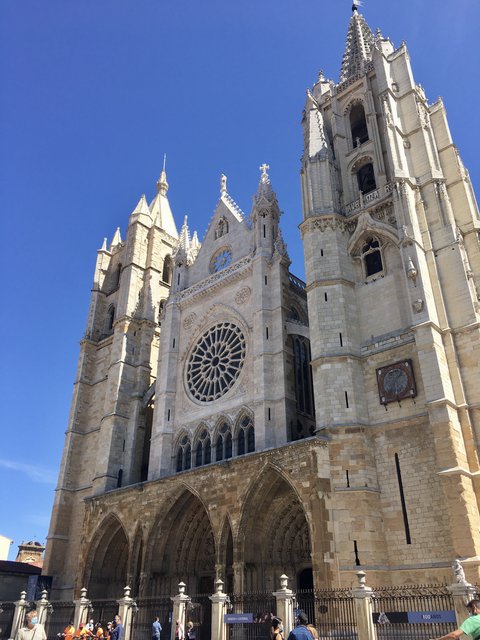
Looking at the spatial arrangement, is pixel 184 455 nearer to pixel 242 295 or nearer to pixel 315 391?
pixel 242 295

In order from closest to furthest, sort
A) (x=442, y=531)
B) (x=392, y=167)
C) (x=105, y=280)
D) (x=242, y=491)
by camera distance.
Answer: (x=442, y=531), (x=242, y=491), (x=392, y=167), (x=105, y=280)

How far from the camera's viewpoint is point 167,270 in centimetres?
3478

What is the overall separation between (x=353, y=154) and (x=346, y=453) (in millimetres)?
13338

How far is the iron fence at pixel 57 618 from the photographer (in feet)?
61.7

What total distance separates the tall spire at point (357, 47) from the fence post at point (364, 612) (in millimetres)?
22443

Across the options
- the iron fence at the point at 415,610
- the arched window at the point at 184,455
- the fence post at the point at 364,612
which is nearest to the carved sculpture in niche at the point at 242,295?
the arched window at the point at 184,455

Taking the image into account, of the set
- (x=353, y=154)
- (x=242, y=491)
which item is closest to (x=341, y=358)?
(x=242, y=491)

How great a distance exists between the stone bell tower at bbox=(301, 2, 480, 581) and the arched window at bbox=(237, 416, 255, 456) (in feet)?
13.3

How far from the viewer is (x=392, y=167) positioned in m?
20.6

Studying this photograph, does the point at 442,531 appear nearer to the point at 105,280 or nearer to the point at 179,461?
the point at 179,461

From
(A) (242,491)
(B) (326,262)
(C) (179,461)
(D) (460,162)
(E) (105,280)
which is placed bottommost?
(A) (242,491)

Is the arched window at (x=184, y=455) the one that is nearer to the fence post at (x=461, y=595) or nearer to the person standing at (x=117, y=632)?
the person standing at (x=117, y=632)

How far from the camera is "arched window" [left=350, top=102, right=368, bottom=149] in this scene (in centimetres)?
2542

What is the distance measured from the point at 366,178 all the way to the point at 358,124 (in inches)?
152
